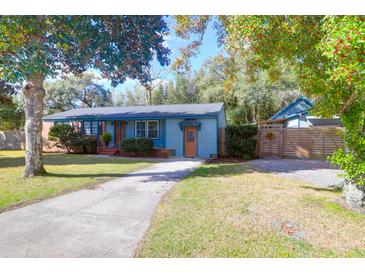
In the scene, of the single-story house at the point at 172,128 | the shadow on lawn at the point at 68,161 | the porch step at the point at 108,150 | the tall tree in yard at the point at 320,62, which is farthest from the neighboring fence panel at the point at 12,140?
the tall tree in yard at the point at 320,62

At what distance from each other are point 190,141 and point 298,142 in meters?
6.56

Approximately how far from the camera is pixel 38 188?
20.2 feet

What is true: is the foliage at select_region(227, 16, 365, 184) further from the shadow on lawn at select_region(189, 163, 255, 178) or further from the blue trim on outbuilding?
the blue trim on outbuilding

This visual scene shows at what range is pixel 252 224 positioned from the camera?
12.3 feet

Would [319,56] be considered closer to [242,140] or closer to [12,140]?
[242,140]

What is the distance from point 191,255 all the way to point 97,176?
6.11 meters

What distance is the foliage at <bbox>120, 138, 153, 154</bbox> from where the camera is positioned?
14922 mm

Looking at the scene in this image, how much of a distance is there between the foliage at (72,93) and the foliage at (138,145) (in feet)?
60.3

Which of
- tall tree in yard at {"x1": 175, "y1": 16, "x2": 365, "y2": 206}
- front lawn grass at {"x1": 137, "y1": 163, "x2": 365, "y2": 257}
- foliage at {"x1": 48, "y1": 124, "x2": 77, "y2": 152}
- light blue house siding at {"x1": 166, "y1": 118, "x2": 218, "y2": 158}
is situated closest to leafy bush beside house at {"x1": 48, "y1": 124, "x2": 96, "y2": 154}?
foliage at {"x1": 48, "y1": 124, "x2": 77, "y2": 152}

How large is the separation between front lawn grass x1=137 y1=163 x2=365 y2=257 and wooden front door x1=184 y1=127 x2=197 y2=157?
8786 millimetres
